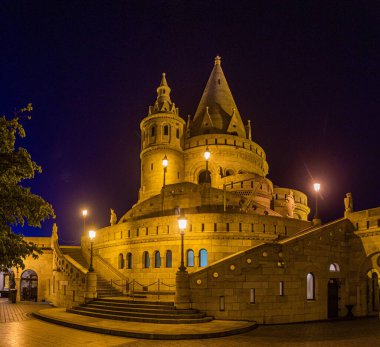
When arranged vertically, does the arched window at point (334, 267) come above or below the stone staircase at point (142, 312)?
above

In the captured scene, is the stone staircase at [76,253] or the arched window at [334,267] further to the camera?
the stone staircase at [76,253]

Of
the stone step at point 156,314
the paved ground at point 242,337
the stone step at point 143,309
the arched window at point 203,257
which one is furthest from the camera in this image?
the arched window at point 203,257

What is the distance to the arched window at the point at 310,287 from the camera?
21.1 metres

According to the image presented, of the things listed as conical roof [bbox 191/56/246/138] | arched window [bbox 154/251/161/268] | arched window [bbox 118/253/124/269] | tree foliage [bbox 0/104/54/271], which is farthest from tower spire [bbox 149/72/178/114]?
tree foliage [bbox 0/104/54/271]

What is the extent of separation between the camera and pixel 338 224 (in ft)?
74.0

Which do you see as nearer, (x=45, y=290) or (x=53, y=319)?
(x=53, y=319)

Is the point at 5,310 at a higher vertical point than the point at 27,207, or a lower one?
lower

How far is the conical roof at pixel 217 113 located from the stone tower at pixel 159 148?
4730 millimetres

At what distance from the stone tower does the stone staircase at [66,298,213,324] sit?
21.5m

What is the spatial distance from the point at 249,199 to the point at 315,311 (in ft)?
39.2

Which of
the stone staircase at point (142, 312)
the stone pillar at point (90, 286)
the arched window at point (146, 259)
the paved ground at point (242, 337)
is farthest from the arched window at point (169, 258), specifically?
the paved ground at point (242, 337)

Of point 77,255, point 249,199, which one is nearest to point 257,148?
point 249,199

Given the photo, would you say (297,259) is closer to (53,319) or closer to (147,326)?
(147,326)

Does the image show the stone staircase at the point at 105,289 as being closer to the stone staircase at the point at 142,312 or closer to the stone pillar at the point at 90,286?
the stone pillar at the point at 90,286
